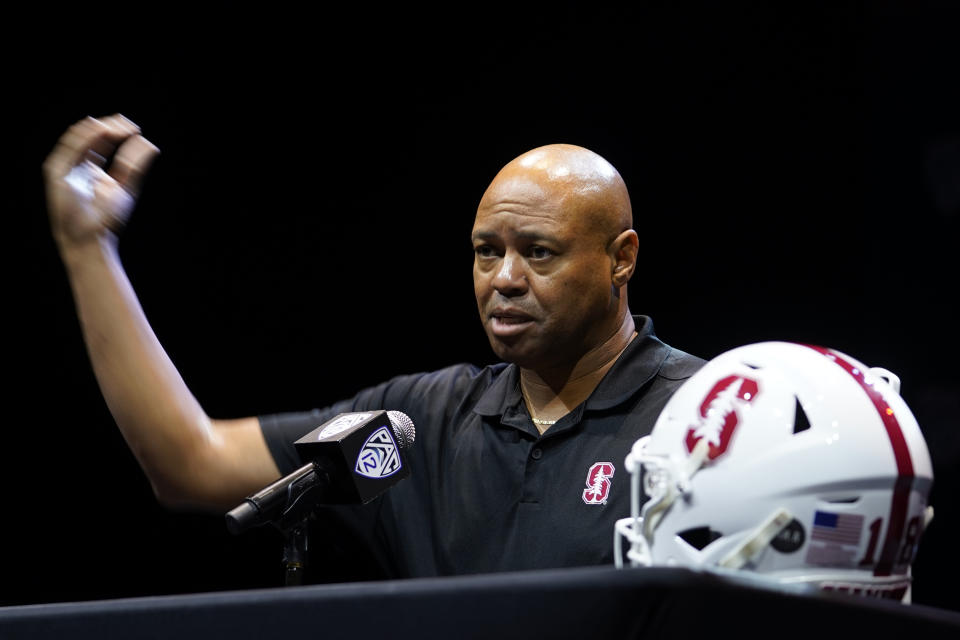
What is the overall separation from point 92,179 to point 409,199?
1.74 m

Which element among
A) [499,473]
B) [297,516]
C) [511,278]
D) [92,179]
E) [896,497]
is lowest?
[499,473]

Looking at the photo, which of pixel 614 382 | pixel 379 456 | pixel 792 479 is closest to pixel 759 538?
pixel 792 479

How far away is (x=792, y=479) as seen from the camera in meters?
1.16

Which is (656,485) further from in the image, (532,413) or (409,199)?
(409,199)

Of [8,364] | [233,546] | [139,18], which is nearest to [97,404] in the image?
[8,364]

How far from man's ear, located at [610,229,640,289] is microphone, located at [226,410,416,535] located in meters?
0.66

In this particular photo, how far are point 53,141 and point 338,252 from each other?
907mm

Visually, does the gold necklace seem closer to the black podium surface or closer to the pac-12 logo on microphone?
the pac-12 logo on microphone

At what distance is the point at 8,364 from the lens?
3.03m

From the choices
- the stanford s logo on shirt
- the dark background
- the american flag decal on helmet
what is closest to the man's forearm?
the stanford s logo on shirt

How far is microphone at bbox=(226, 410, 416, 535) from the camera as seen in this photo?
1.27m

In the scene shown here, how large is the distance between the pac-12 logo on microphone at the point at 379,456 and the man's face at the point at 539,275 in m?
0.48

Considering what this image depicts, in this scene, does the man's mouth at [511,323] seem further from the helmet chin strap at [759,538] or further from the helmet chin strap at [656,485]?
the helmet chin strap at [759,538]

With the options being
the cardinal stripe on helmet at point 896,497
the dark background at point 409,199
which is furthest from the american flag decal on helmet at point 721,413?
the dark background at point 409,199
